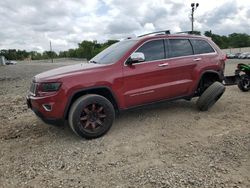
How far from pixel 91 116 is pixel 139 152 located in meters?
1.14

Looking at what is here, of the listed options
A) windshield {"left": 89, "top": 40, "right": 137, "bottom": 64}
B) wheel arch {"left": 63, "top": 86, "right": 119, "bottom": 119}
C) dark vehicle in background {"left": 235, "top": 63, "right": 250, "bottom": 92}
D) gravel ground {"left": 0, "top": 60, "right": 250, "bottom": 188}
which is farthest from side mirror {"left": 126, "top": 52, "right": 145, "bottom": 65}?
dark vehicle in background {"left": 235, "top": 63, "right": 250, "bottom": 92}

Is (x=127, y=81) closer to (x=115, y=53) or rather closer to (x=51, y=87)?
(x=115, y=53)

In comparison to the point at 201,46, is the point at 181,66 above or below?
below

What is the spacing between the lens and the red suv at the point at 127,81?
4.60m

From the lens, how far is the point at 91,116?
4.78 meters

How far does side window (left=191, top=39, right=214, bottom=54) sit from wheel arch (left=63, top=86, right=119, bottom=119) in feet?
7.73

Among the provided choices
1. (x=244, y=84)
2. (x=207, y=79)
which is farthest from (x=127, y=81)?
(x=244, y=84)

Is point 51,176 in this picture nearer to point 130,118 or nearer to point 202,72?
point 130,118

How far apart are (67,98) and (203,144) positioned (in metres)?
2.38

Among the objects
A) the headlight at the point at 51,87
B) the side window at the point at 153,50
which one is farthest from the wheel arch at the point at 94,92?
the side window at the point at 153,50

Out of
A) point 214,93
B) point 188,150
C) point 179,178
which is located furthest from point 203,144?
point 214,93

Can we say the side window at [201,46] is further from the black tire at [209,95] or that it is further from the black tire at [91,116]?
the black tire at [91,116]

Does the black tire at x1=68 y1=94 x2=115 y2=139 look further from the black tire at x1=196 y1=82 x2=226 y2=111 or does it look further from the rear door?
the black tire at x1=196 y1=82 x2=226 y2=111

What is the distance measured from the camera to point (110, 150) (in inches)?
170
